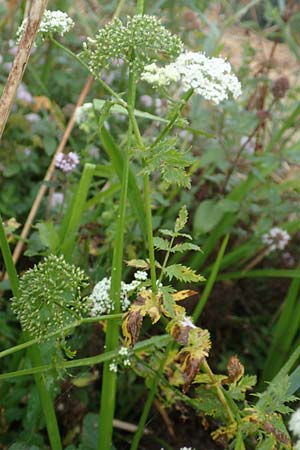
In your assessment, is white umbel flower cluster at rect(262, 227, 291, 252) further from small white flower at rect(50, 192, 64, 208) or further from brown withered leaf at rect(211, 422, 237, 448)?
brown withered leaf at rect(211, 422, 237, 448)

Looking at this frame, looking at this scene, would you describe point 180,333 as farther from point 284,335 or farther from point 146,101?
point 146,101

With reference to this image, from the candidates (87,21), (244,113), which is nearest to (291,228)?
(244,113)

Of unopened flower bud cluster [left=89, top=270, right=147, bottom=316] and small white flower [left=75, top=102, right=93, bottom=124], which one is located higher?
small white flower [left=75, top=102, right=93, bottom=124]

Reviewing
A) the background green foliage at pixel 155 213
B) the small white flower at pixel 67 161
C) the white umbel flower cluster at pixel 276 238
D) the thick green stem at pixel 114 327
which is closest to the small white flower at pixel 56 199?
the background green foliage at pixel 155 213

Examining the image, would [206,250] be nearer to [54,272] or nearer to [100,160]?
[100,160]

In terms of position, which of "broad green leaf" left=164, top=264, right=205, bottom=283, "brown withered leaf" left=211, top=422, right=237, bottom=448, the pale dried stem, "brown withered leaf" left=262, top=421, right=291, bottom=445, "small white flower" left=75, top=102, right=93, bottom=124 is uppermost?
"small white flower" left=75, top=102, right=93, bottom=124

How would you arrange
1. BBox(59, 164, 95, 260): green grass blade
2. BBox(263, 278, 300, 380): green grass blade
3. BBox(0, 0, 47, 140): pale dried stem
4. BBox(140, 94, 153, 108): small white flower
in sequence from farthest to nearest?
BBox(140, 94, 153, 108): small white flower
BBox(263, 278, 300, 380): green grass blade
BBox(59, 164, 95, 260): green grass blade
BBox(0, 0, 47, 140): pale dried stem

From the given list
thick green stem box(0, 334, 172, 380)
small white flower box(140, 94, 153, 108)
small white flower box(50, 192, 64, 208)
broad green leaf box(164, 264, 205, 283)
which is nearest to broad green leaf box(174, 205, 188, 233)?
broad green leaf box(164, 264, 205, 283)

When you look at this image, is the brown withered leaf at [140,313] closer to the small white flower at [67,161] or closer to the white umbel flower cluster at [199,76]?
the white umbel flower cluster at [199,76]
